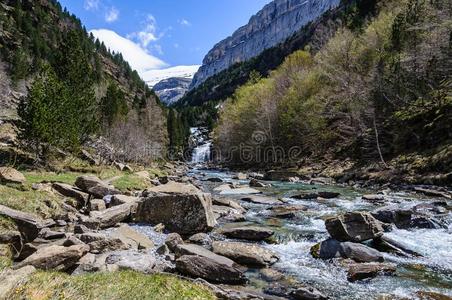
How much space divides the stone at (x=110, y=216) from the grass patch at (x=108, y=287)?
754 centimetres

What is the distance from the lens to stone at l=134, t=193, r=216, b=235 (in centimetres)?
1560

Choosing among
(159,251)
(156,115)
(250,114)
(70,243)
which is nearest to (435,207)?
(159,251)

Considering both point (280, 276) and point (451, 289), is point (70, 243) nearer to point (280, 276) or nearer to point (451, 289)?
point (280, 276)

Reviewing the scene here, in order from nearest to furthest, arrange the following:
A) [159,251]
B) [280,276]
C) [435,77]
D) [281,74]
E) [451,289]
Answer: [451,289] < [280,276] < [159,251] < [435,77] < [281,74]

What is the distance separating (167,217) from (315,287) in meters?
8.11

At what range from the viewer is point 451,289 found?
941cm

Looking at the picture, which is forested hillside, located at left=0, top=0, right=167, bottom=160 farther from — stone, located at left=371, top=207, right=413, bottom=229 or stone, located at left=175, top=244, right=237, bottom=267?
stone, located at left=371, top=207, right=413, bottom=229

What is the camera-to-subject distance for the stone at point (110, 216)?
49.8 ft

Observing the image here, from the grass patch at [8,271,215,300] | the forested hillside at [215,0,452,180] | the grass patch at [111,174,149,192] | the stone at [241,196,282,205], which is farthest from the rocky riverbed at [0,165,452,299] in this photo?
the forested hillside at [215,0,452,180]

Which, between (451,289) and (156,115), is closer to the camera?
(451,289)

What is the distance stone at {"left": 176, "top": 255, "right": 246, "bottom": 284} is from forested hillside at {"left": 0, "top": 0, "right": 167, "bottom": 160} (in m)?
24.8

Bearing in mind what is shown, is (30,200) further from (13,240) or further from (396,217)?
(396,217)

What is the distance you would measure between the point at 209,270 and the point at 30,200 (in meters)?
9.70

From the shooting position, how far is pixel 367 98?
47250mm
